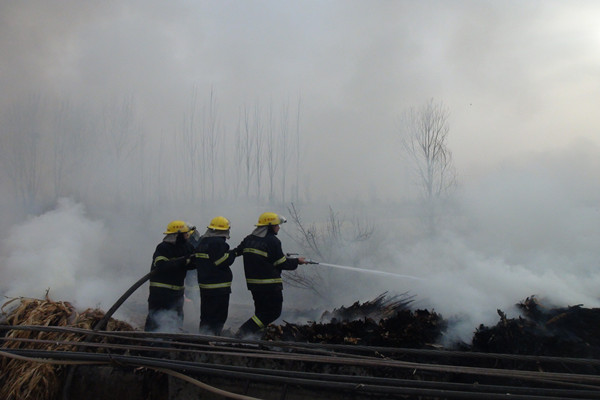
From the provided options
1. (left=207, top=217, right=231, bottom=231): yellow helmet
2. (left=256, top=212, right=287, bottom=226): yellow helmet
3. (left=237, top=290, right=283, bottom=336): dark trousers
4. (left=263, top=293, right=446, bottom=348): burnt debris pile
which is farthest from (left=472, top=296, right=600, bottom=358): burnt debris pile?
(left=207, top=217, right=231, bottom=231): yellow helmet

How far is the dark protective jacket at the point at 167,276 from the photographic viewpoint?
516cm

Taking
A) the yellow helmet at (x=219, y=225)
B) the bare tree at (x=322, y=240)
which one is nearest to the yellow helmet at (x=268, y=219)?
the yellow helmet at (x=219, y=225)

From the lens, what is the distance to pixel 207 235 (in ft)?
18.0

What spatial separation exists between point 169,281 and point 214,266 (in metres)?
A: 0.54

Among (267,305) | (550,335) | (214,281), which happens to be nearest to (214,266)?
(214,281)

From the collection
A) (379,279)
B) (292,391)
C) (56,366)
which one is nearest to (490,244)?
(379,279)

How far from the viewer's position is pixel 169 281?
5.25m

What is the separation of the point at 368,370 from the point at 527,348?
3.80 feet

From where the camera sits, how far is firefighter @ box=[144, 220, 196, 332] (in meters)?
5.12

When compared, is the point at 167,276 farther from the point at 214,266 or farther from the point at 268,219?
the point at 268,219

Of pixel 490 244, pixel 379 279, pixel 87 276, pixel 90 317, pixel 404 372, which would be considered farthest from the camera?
pixel 87 276

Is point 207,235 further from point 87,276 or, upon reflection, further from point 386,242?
point 386,242

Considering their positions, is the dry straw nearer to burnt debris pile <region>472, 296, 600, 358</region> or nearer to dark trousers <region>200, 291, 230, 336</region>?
dark trousers <region>200, 291, 230, 336</region>

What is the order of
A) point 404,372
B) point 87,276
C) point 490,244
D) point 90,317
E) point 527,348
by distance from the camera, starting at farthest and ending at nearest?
point 87,276 → point 490,244 → point 90,317 → point 527,348 → point 404,372
